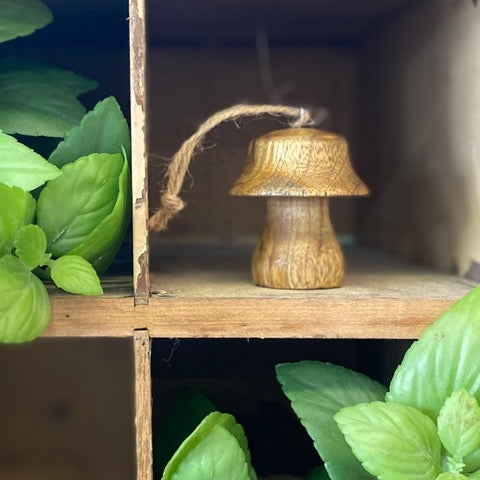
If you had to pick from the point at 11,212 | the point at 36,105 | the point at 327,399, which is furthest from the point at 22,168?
the point at 327,399

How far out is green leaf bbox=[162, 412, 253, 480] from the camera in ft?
1.59

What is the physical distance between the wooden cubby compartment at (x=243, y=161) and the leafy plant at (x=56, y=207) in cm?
2

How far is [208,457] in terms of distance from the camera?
0.49m

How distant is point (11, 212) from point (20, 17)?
189 millimetres

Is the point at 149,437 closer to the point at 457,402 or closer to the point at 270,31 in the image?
the point at 457,402

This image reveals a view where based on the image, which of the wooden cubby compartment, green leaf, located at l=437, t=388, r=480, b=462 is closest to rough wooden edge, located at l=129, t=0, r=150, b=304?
the wooden cubby compartment

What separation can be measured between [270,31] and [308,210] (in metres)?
0.41

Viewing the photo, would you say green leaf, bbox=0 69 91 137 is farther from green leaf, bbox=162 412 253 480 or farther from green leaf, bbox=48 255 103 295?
green leaf, bbox=162 412 253 480

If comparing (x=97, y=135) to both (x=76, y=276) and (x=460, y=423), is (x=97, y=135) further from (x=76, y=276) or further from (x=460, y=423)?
(x=460, y=423)

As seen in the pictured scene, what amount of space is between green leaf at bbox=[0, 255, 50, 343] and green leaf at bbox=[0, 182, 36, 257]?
1 cm

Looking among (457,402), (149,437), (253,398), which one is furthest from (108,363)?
(457,402)

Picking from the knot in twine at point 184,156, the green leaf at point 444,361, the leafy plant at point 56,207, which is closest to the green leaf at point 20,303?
the leafy plant at point 56,207

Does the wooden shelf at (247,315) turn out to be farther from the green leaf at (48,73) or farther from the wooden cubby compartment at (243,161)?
the green leaf at (48,73)

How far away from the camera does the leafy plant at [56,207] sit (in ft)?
1.53
